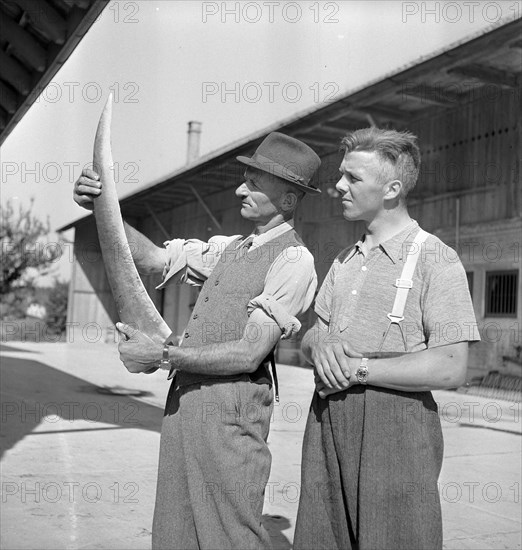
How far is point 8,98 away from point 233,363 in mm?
4307

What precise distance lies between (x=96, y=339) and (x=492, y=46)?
19489 millimetres

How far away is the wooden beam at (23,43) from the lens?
15.6ft

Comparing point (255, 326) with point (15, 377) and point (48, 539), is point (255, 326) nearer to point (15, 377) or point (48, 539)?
point (48, 539)

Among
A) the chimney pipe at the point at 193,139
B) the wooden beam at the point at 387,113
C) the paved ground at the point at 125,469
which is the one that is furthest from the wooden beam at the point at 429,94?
the chimney pipe at the point at 193,139

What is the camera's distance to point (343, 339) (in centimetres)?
201

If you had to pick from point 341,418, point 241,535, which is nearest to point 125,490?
point 241,535

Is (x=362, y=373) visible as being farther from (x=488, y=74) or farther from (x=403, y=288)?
(x=488, y=74)

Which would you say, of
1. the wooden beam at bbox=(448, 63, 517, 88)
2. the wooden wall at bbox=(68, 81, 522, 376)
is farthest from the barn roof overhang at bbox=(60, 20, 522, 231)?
the wooden wall at bbox=(68, 81, 522, 376)

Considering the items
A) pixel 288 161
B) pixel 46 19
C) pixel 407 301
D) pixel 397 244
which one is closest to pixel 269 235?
pixel 288 161

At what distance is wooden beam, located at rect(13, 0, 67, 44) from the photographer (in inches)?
173

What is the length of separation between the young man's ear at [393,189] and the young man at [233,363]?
0.40 metres

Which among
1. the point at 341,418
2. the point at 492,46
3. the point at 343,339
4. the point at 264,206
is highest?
the point at 492,46

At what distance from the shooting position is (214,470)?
221 centimetres

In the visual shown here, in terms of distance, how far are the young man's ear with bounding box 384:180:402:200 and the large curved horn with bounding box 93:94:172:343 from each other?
82 cm
